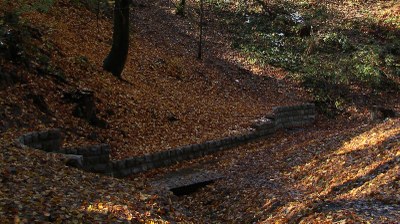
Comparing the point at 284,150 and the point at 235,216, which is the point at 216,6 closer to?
the point at 284,150

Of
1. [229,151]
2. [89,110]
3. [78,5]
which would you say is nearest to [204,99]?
[229,151]

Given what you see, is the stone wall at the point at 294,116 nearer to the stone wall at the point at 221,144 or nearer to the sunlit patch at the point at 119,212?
the stone wall at the point at 221,144

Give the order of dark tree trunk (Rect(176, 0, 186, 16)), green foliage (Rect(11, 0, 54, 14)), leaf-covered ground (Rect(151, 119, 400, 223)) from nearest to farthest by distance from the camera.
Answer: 1. leaf-covered ground (Rect(151, 119, 400, 223))
2. green foliage (Rect(11, 0, 54, 14))
3. dark tree trunk (Rect(176, 0, 186, 16))

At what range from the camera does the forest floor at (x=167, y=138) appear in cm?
687

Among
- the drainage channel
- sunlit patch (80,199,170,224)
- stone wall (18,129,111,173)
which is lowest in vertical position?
the drainage channel

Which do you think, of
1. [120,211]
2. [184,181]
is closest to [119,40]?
[184,181]

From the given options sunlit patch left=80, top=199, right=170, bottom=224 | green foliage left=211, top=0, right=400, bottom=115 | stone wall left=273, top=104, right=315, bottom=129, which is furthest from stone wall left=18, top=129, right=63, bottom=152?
green foliage left=211, top=0, right=400, bottom=115

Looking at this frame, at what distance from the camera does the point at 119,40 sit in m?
14.7

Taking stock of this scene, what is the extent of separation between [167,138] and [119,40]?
3971 millimetres

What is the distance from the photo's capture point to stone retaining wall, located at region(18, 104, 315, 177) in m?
9.38

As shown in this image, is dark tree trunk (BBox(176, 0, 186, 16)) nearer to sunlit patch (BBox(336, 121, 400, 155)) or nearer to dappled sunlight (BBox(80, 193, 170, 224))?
sunlit patch (BBox(336, 121, 400, 155))

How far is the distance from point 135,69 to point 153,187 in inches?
357

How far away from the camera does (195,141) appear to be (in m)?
13.4

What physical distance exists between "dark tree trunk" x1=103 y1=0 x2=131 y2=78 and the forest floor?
502 millimetres
